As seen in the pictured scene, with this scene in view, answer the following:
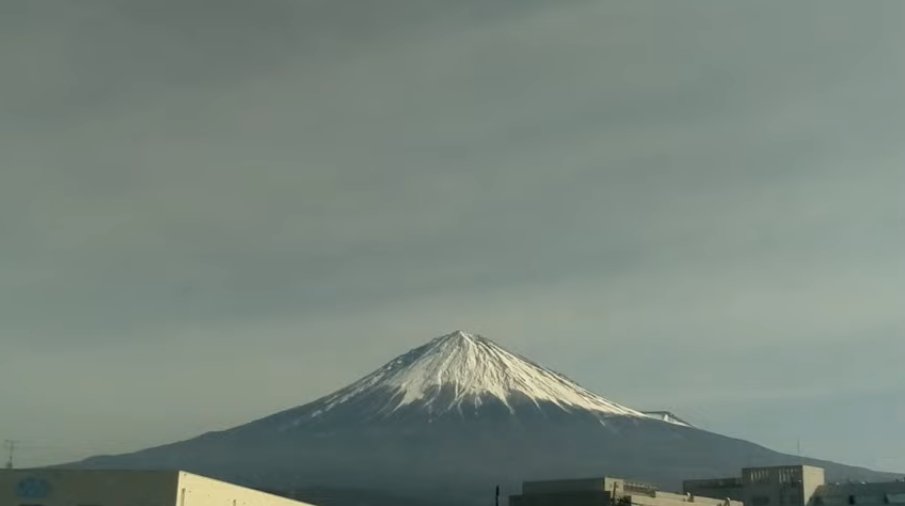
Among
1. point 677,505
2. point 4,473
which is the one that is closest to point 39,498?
point 4,473

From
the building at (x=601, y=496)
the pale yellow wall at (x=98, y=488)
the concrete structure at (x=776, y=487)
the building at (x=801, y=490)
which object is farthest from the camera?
the concrete structure at (x=776, y=487)

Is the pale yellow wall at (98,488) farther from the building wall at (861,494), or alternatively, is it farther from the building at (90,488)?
the building wall at (861,494)

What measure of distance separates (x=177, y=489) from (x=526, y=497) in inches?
2738

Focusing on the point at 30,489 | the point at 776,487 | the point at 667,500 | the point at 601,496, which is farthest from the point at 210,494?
the point at 776,487

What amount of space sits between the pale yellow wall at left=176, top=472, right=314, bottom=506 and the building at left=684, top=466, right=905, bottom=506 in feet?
305

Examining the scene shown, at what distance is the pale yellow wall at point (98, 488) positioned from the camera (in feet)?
232

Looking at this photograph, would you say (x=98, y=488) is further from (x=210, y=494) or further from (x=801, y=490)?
(x=801, y=490)

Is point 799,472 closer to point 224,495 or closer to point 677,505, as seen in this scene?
point 677,505

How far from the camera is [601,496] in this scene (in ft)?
409

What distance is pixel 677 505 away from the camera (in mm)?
129625

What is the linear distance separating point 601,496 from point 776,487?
4802 centimetres

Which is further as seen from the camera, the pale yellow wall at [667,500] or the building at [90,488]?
A: the pale yellow wall at [667,500]

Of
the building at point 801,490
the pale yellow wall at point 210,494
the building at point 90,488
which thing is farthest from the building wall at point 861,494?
the building at point 90,488

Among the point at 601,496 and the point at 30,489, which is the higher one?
the point at 601,496
